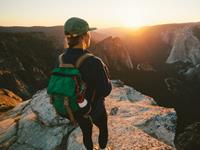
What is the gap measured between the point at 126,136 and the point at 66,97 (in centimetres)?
321

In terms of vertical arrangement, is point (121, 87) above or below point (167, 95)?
above

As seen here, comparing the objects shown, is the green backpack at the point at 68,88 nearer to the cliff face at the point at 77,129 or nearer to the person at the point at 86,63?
the person at the point at 86,63

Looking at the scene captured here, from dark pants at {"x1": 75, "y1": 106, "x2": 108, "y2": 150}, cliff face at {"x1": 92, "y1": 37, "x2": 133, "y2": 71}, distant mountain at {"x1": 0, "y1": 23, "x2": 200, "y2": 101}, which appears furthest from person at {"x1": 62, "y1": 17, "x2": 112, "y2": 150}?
cliff face at {"x1": 92, "y1": 37, "x2": 133, "y2": 71}

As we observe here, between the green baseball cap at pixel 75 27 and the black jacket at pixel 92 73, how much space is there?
0.79ft

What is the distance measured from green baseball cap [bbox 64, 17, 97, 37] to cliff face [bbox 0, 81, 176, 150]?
3173 mm

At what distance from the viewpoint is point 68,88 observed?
370 cm

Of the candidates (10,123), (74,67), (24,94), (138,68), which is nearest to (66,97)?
(74,67)

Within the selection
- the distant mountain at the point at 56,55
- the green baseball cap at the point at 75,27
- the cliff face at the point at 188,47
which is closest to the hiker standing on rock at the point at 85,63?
the green baseball cap at the point at 75,27

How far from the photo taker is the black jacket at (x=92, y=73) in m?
3.73

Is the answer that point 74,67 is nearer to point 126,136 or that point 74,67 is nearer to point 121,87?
point 126,136

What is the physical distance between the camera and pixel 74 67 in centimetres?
377

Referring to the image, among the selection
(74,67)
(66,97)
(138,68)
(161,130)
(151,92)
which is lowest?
(138,68)

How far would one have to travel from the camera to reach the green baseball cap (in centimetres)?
380

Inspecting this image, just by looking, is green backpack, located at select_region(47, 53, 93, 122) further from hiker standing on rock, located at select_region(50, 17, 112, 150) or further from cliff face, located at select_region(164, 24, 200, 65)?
cliff face, located at select_region(164, 24, 200, 65)
